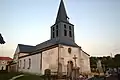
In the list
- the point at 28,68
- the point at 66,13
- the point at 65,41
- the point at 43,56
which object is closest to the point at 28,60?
the point at 28,68

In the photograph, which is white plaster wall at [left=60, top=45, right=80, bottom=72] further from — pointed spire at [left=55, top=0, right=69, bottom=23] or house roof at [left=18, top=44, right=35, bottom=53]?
house roof at [left=18, top=44, right=35, bottom=53]

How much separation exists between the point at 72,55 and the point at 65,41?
328cm

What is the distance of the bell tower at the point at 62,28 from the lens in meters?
33.5

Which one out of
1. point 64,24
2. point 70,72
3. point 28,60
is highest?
point 64,24

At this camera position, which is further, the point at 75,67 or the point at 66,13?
the point at 66,13

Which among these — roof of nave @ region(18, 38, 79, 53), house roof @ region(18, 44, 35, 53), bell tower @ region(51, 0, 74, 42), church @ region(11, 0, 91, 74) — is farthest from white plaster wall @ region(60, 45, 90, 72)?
house roof @ region(18, 44, 35, 53)

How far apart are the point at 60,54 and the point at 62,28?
20.8ft

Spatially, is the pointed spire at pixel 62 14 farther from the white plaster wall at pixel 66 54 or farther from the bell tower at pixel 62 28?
the white plaster wall at pixel 66 54

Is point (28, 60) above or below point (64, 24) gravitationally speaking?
below

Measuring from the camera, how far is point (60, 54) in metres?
30.4

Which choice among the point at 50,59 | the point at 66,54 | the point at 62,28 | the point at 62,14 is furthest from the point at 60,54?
the point at 62,14

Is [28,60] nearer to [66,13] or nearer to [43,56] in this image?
[43,56]

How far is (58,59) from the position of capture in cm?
3000

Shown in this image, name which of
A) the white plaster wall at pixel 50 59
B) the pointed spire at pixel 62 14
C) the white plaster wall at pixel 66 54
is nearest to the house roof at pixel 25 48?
the pointed spire at pixel 62 14
